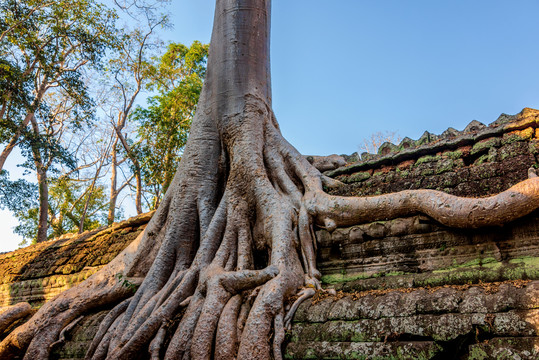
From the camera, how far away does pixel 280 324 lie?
2504 mm

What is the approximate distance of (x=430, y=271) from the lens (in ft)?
9.57

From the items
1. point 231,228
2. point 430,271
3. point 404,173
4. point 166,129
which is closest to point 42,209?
point 166,129

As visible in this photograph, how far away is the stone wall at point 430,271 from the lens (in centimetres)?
194

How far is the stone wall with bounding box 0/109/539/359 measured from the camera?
1940mm

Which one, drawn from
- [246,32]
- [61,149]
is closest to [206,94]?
[246,32]

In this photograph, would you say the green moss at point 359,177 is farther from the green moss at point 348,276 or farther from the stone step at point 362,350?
the stone step at point 362,350

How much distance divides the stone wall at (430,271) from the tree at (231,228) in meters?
0.15

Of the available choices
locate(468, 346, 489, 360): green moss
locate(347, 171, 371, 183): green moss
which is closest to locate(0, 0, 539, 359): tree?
locate(347, 171, 371, 183): green moss

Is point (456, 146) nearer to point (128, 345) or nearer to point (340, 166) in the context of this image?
point (340, 166)

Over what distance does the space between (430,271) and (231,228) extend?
64.8 inches

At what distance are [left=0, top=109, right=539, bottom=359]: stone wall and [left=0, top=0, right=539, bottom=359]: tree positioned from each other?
0.49 ft

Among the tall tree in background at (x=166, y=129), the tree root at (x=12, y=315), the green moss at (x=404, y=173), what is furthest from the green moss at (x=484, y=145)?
the tall tree in background at (x=166, y=129)

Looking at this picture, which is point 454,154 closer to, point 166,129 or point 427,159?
point 427,159

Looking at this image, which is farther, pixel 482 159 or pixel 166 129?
pixel 166 129
